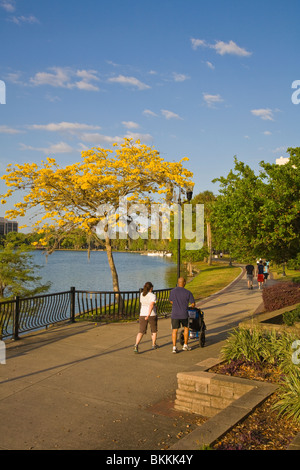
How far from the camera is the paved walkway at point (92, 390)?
5066mm

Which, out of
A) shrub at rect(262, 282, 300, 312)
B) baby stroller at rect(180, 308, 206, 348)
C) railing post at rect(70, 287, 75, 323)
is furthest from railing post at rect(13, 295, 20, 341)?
shrub at rect(262, 282, 300, 312)

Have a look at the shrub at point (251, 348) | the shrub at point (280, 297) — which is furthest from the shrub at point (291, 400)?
the shrub at point (280, 297)

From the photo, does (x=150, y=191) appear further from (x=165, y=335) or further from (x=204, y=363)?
(x=204, y=363)

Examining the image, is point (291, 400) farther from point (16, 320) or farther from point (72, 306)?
point (72, 306)

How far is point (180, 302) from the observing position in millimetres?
9266

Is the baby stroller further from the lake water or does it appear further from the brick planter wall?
the lake water

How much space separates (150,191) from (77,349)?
9.69m

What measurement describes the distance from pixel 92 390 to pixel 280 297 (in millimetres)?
8715

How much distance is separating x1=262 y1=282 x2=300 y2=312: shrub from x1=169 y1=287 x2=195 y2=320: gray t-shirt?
5439 millimetres

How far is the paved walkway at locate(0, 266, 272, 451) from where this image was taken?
5066mm

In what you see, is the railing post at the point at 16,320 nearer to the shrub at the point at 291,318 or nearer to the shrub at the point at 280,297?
the shrub at the point at 291,318

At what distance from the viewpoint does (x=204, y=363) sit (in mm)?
7023

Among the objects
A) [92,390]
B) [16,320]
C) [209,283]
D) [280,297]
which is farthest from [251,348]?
[209,283]
